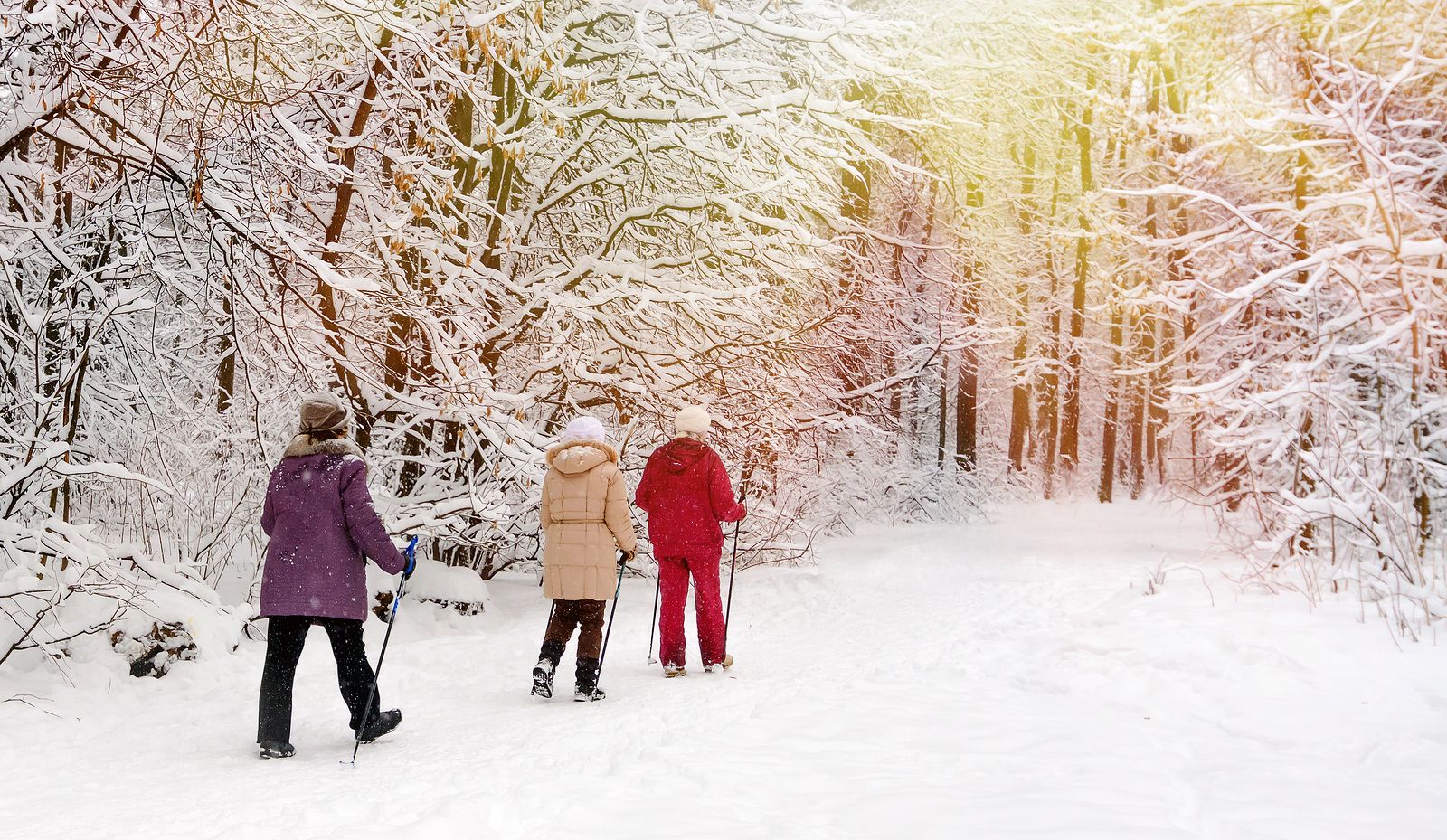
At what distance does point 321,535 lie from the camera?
5133mm

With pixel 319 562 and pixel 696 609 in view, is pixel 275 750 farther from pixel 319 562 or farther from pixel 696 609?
pixel 696 609

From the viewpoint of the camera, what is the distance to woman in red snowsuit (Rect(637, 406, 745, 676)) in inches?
285

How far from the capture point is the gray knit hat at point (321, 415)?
5223 mm

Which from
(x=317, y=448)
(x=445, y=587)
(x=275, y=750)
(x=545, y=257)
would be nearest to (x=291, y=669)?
(x=275, y=750)

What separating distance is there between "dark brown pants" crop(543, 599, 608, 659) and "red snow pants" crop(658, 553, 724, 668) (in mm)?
684

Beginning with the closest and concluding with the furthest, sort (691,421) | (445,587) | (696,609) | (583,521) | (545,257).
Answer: (583,521)
(696,609)
(691,421)
(445,587)
(545,257)

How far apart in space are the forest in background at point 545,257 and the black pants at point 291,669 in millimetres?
1510

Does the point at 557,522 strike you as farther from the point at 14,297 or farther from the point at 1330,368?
the point at 1330,368

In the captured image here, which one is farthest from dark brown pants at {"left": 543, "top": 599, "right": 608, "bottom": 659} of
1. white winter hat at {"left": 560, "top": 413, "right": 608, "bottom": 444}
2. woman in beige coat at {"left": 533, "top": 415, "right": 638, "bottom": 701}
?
white winter hat at {"left": 560, "top": 413, "right": 608, "bottom": 444}

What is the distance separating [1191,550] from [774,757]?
1172cm

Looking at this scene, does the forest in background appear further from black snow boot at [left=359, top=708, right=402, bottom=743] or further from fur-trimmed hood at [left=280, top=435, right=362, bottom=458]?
black snow boot at [left=359, top=708, right=402, bottom=743]

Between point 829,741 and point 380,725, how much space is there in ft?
7.51

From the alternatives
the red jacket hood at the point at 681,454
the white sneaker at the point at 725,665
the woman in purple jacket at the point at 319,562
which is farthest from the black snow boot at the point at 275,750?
the red jacket hood at the point at 681,454

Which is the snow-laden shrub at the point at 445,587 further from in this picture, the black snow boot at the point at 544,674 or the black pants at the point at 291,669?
the black pants at the point at 291,669
